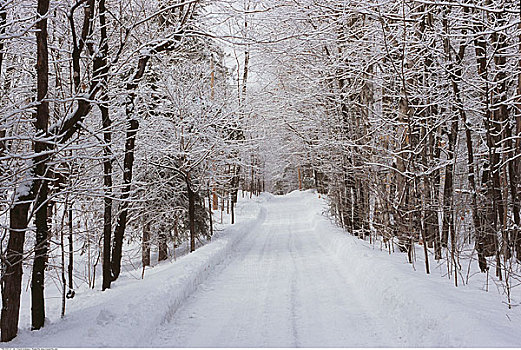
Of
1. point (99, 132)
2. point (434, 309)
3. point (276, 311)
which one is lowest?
point (276, 311)

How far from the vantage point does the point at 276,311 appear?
6348mm

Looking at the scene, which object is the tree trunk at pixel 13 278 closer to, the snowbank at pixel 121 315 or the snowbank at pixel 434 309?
the snowbank at pixel 121 315

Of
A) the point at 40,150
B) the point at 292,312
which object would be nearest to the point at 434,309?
the point at 292,312

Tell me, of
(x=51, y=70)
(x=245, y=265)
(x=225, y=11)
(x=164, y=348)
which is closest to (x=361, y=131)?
(x=245, y=265)

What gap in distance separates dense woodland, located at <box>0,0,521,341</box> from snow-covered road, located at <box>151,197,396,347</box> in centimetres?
175

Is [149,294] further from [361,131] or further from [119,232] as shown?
[361,131]

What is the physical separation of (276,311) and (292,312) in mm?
256

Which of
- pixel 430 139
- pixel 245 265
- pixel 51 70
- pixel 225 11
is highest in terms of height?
pixel 225 11

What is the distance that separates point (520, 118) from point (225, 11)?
5.63 m

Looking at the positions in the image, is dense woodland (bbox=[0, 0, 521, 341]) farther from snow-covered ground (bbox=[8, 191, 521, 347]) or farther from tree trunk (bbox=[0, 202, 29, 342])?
snow-covered ground (bbox=[8, 191, 521, 347])

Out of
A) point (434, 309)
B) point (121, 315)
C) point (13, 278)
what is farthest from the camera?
point (121, 315)

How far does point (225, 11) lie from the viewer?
24.3ft

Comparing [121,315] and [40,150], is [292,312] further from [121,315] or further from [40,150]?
[40,150]

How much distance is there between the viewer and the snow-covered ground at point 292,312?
15.1ft
